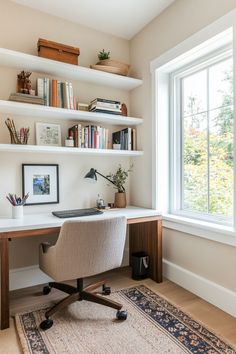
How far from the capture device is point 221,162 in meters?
2.13

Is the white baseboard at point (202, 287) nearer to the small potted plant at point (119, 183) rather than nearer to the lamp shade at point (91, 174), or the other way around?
the small potted plant at point (119, 183)

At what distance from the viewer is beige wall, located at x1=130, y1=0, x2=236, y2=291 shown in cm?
199

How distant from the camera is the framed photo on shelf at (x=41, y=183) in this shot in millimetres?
2412

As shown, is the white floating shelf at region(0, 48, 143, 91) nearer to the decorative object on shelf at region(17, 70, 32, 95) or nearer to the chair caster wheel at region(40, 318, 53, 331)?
the decorative object on shelf at region(17, 70, 32, 95)

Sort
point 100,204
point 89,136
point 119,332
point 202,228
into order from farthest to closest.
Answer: point 100,204 < point 89,136 < point 202,228 < point 119,332

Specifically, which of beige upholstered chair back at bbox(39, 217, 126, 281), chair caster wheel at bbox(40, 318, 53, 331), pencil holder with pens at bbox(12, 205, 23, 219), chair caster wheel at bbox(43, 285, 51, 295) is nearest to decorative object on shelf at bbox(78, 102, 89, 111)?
pencil holder with pens at bbox(12, 205, 23, 219)

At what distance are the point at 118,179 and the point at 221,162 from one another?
1096 millimetres

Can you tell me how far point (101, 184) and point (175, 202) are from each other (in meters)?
0.82

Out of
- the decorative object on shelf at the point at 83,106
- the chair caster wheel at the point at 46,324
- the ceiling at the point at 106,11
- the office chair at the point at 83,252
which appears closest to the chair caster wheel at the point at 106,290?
the office chair at the point at 83,252

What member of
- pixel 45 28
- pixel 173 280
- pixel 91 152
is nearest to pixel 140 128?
pixel 91 152

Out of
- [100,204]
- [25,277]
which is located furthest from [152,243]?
[25,277]

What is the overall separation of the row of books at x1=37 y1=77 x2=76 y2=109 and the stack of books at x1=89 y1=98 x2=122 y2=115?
→ 0.65ft

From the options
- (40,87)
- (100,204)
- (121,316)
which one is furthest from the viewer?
(100,204)

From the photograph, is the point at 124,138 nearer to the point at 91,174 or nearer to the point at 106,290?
the point at 91,174
